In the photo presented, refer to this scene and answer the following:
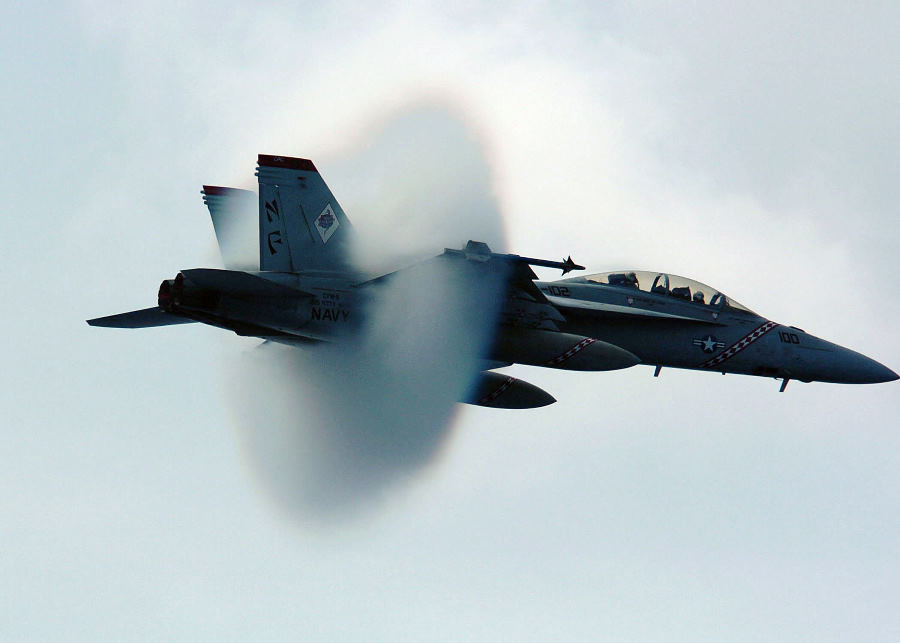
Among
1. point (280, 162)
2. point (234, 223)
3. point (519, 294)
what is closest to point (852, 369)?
point (519, 294)

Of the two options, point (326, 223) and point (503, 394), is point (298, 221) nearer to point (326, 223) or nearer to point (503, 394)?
point (326, 223)

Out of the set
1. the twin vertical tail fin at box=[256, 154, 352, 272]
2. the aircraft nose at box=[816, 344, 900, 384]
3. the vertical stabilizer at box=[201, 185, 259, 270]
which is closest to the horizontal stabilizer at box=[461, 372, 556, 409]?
the twin vertical tail fin at box=[256, 154, 352, 272]

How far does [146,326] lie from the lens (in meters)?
22.4

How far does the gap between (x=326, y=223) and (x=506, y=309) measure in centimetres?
322

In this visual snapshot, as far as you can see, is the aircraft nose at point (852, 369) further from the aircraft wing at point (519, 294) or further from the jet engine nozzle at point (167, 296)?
the jet engine nozzle at point (167, 296)

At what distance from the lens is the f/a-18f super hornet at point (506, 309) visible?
19.2 meters

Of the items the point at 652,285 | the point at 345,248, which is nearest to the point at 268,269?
the point at 345,248

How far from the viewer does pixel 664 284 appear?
22.9 meters

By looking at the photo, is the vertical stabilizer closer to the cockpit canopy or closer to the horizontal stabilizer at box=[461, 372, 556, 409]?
the horizontal stabilizer at box=[461, 372, 556, 409]

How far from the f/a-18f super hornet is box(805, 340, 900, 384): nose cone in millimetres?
19

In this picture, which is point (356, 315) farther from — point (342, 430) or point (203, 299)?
point (342, 430)

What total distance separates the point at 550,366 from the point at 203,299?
18.9 feet

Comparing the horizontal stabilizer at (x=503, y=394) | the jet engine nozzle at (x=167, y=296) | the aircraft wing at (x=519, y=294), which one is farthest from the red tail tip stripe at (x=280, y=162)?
the horizontal stabilizer at (x=503, y=394)

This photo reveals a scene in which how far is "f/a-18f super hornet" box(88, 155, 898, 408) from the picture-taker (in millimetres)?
19188
